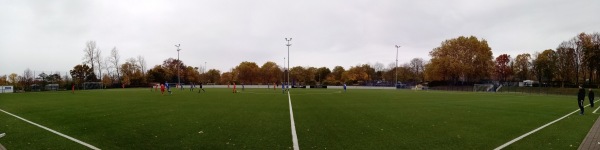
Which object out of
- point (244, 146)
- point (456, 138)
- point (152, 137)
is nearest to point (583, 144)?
point (456, 138)

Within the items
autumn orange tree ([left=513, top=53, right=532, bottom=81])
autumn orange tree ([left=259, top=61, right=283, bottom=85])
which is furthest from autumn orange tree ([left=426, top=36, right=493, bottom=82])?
autumn orange tree ([left=259, top=61, right=283, bottom=85])

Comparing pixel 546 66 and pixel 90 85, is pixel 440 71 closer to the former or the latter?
pixel 546 66

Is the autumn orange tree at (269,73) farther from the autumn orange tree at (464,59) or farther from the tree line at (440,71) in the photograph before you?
the autumn orange tree at (464,59)

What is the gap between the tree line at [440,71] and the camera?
6425 centimetres

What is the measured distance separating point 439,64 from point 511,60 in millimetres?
35546

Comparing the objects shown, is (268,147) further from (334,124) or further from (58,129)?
(58,129)

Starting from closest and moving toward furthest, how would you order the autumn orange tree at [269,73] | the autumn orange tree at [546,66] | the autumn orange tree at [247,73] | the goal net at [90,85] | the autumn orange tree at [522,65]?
the autumn orange tree at [546,66] → the goal net at [90,85] → the autumn orange tree at [522,65] → the autumn orange tree at [247,73] → the autumn orange tree at [269,73]

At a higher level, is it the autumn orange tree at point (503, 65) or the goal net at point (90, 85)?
the autumn orange tree at point (503, 65)

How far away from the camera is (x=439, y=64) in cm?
7006

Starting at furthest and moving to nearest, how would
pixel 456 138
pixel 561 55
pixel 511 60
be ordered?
1. pixel 511 60
2. pixel 561 55
3. pixel 456 138

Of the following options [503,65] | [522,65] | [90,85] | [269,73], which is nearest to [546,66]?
[522,65]

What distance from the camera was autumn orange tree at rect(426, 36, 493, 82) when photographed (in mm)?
69375

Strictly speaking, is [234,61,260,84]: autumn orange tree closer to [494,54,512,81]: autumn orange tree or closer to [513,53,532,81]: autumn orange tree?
[494,54,512,81]: autumn orange tree

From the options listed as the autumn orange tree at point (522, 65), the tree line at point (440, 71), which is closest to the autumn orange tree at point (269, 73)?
the tree line at point (440, 71)
